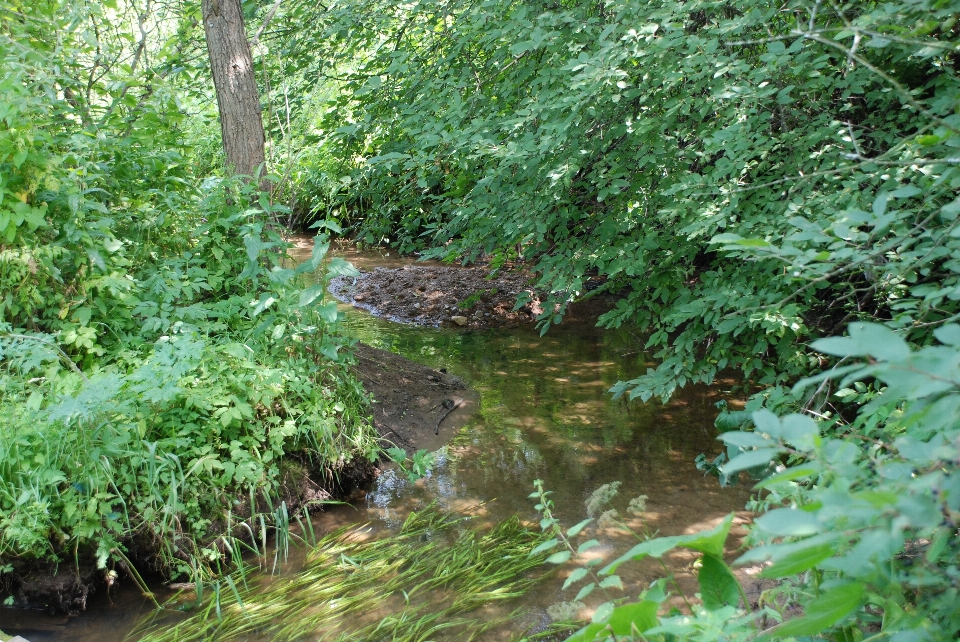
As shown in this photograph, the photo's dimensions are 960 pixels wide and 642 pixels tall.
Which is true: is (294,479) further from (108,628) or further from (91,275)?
(91,275)

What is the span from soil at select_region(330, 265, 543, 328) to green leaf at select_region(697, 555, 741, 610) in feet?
21.9

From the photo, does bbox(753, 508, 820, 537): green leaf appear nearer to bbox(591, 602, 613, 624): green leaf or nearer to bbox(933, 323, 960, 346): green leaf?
bbox(933, 323, 960, 346): green leaf

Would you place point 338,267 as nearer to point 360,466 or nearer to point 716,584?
point 360,466

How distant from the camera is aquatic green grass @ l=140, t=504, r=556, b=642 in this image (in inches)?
125

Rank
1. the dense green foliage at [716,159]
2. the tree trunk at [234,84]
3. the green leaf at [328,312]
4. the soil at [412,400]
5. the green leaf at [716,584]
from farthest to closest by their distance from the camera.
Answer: the soil at [412,400], the tree trunk at [234,84], the green leaf at [328,312], the dense green foliage at [716,159], the green leaf at [716,584]

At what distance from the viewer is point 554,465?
16.1 feet

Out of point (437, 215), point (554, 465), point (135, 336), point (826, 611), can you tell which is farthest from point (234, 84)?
point (826, 611)

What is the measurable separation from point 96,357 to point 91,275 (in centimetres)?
52

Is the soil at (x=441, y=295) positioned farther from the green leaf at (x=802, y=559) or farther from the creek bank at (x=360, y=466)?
the green leaf at (x=802, y=559)

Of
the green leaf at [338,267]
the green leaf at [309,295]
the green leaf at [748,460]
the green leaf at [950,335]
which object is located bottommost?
the green leaf at [748,460]

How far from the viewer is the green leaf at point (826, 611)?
3.75 feet

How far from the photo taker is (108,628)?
3.27m

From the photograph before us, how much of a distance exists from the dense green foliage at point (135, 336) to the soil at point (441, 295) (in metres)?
4.13

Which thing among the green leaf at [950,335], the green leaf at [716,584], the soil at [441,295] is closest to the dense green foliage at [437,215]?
the green leaf at [716,584]
